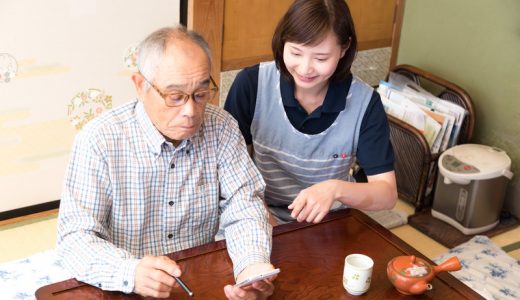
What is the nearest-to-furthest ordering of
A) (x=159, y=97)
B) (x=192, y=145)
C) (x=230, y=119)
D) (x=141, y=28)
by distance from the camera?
1. (x=159, y=97)
2. (x=192, y=145)
3. (x=230, y=119)
4. (x=141, y=28)

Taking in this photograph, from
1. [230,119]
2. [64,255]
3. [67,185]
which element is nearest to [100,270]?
[64,255]

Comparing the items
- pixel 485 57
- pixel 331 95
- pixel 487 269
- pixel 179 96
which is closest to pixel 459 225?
pixel 487 269

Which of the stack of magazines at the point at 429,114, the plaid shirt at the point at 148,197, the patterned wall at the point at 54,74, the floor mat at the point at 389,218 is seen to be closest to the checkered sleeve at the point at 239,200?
the plaid shirt at the point at 148,197

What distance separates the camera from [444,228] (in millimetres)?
3275

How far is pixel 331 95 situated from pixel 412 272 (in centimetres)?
69

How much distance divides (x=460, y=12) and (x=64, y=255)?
271 centimetres

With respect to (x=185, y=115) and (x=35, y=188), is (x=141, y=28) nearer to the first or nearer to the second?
(x=35, y=188)

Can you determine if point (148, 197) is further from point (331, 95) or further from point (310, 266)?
point (331, 95)

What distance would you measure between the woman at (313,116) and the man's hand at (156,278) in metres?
0.60

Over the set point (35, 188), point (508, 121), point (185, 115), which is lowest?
point (35, 188)

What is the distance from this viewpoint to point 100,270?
1486mm

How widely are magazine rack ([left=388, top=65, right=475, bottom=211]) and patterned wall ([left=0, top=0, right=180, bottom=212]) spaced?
133cm

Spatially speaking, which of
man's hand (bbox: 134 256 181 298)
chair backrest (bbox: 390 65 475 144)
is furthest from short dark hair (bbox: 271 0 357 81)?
chair backrest (bbox: 390 65 475 144)

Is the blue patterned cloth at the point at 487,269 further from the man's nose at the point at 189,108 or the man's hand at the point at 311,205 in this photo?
the man's nose at the point at 189,108
